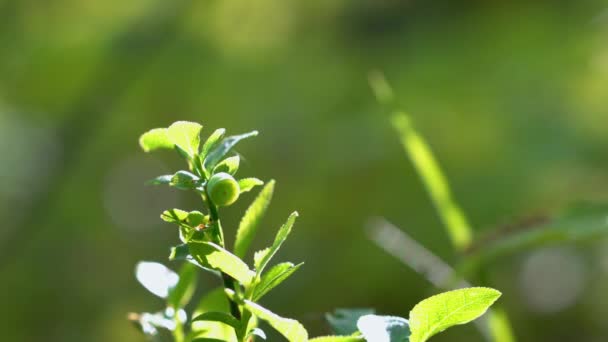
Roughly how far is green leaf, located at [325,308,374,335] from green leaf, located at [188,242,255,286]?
37mm

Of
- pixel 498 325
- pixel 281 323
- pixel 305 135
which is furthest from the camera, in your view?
pixel 305 135

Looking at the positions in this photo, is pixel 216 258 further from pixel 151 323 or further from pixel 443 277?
pixel 443 277

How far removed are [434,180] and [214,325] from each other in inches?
8.6

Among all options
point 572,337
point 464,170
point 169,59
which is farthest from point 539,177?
point 169,59

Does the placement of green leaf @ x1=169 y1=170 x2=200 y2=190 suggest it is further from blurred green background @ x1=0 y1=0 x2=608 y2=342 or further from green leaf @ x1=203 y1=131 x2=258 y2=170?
blurred green background @ x1=0 y1=0 x2=608 y2=342

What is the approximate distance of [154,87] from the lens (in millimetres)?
1740

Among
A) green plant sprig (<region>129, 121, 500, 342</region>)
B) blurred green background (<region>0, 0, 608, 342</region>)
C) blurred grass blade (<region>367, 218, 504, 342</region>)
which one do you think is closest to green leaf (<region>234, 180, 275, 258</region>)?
green plant sprig (<region>129, 121, 500, 342</region>)

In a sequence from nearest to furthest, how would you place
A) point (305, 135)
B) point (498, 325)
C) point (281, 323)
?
point (281, 323), point (498, 325), point (305, 135)

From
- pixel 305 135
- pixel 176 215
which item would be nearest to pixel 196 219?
pixel 176 215

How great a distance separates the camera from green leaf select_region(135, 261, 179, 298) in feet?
0.70

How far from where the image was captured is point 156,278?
22 cm

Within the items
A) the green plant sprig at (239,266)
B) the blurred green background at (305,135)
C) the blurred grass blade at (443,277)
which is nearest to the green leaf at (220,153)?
the green plant sprig at (239,266)

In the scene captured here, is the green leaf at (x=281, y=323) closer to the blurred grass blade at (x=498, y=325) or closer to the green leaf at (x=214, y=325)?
the green leaf at (x=214, y=325)

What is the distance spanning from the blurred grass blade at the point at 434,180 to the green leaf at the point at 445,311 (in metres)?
0.23
